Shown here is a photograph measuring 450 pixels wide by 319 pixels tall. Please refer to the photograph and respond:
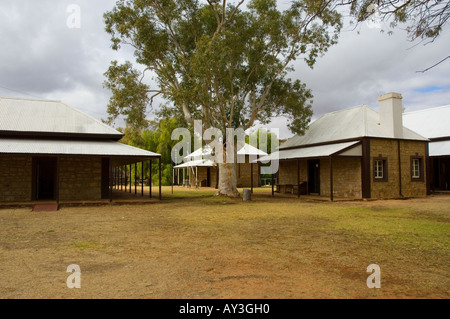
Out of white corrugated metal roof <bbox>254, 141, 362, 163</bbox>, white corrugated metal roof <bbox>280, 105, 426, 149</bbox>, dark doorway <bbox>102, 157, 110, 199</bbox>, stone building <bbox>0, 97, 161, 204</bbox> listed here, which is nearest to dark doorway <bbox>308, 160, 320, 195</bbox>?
white corrugated metal roof <bbox>254, 141, 362, 163</bbox>

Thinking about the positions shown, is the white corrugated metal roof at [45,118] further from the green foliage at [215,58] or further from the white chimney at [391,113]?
the white chimney at [391,113]

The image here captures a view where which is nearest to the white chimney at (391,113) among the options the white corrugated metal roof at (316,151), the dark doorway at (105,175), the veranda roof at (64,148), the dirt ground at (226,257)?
the white corrugated metal roof at (316,151)

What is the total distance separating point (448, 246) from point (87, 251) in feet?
21.4

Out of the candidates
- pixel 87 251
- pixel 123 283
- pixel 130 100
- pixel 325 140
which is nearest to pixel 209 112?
pixel 130 100

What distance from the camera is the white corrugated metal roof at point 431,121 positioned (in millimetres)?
23078

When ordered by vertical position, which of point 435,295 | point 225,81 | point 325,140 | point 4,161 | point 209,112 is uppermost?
point 225,81

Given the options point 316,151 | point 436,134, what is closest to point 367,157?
point 316,151

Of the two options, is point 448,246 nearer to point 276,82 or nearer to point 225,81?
point 225,81

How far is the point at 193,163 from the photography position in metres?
31.1

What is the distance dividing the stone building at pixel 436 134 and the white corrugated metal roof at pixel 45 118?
18.7m

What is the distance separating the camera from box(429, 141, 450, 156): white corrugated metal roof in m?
21.0

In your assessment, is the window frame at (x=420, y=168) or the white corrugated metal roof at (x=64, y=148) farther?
the window frame at (x=420, y=168)

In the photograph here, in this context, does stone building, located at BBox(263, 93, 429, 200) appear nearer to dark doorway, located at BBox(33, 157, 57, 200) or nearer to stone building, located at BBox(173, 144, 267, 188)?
stone building, located at BBox(173, 144, 267, 188)

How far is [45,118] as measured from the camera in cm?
1686
